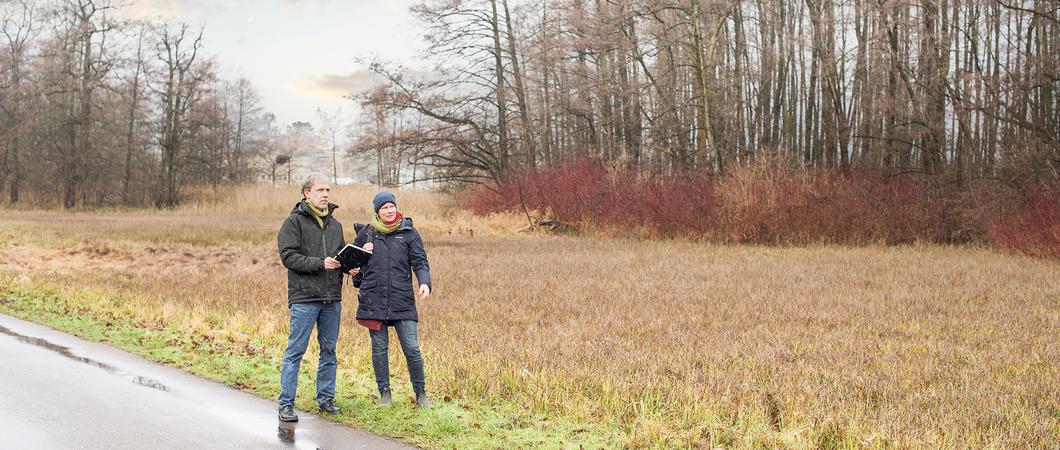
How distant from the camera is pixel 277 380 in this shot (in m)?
8.16

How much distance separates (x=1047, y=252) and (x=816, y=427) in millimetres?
17687

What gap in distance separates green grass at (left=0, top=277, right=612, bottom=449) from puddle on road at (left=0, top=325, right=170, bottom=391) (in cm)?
53

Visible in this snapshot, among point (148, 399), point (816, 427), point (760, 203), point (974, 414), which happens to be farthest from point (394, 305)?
point (760, 203)

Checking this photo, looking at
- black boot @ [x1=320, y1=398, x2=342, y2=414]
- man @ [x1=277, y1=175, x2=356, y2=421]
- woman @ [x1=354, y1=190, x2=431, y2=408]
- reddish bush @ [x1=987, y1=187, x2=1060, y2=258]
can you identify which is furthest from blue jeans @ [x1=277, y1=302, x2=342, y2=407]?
reddish bush @ [x1=987, y1=187, x2=1060, y2=258]

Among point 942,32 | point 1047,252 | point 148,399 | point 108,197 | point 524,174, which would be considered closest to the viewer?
point 148,399

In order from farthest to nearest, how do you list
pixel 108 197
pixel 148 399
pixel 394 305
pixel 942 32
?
pixel 108 197 → pixel 942 32 → pixel 148 399 → pixel 394 305

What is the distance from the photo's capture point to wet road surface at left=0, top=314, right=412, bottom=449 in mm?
6055

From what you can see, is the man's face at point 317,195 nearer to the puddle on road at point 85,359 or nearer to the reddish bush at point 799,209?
the puddle on road at point 85,359

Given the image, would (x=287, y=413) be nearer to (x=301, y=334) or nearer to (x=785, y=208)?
(x=301, y=334)

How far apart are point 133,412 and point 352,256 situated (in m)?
2.13

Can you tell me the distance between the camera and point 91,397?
7.30m

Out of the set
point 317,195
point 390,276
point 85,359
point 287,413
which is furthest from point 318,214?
point 85,359

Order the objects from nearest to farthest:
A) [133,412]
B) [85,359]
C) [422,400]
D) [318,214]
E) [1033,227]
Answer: [318,214] < [133,412] < [422,400] < [85,359] < [1033,227]

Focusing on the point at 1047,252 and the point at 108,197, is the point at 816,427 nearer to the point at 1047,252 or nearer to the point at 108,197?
the point at 1047,252
